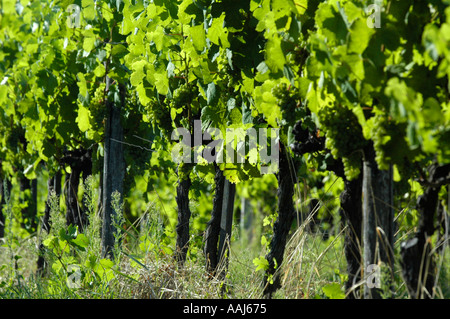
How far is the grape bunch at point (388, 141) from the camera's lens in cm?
189

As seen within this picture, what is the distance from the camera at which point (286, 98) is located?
2.31m

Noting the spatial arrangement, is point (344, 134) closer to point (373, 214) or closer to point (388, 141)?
point (388, 141)

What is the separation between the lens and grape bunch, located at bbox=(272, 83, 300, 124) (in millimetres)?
2311

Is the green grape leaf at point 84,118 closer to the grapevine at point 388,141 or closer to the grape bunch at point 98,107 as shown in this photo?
the grape bunch at point 98,107

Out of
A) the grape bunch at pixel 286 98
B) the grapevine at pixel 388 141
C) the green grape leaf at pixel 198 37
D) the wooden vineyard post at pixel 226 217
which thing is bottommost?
the wooden vineyard post at pixel 226 217

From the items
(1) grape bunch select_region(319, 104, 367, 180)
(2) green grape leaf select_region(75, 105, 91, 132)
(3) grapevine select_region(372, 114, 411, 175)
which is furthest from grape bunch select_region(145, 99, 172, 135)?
(3) grapevine select_region(372, 114, 411, 175)

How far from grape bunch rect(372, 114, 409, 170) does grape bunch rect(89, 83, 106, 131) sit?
2.26 meters

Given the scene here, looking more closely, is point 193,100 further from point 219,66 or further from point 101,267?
point 101,267

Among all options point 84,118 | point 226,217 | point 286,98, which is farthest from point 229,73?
point 84,118

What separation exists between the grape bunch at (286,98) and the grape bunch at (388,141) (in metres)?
0.47

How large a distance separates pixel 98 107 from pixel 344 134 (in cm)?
213

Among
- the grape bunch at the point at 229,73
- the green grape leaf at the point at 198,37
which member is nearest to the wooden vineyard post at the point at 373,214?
the grape bunch at the point at 229,73

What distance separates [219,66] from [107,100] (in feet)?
3.61
